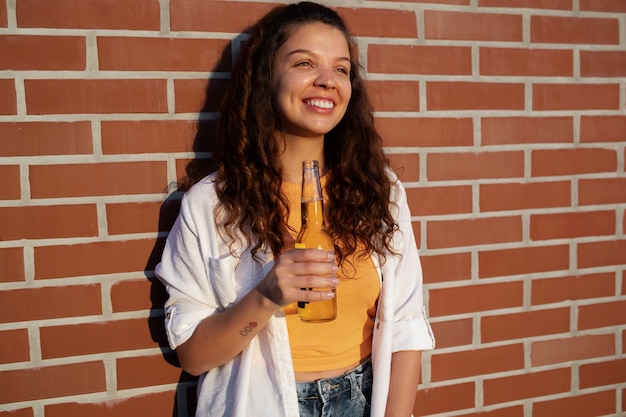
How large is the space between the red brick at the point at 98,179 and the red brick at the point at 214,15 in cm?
47

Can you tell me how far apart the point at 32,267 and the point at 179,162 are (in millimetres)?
572

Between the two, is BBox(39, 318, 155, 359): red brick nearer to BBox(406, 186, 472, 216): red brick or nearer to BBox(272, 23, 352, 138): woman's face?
BBox(272, 23, 352, 138): woman's face

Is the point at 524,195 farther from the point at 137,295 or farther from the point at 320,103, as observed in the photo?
the point at 137,295

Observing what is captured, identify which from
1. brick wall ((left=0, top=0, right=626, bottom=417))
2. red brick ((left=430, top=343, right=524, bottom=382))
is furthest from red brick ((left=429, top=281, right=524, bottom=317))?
red brick ((left=430, top=343, right=524, bottom=382))

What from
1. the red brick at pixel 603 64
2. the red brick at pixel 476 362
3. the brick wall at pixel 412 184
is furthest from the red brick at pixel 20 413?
the red brick at pixel 603 64

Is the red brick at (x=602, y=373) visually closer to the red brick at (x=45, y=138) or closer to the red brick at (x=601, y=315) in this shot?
the red brick at (x=601, y=315)

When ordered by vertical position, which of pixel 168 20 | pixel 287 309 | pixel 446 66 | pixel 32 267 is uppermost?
pixel 168 20

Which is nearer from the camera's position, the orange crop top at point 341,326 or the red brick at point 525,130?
the orange crop top at point 341,326

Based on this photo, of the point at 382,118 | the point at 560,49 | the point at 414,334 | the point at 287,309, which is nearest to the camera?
the point at 287,309

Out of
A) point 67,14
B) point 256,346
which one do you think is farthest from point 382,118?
point 67,14

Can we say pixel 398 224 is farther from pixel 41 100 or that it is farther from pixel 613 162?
pixel 41 100

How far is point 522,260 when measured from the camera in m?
2.18

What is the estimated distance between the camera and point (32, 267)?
5.59ft

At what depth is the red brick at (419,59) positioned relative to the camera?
1963 mm
